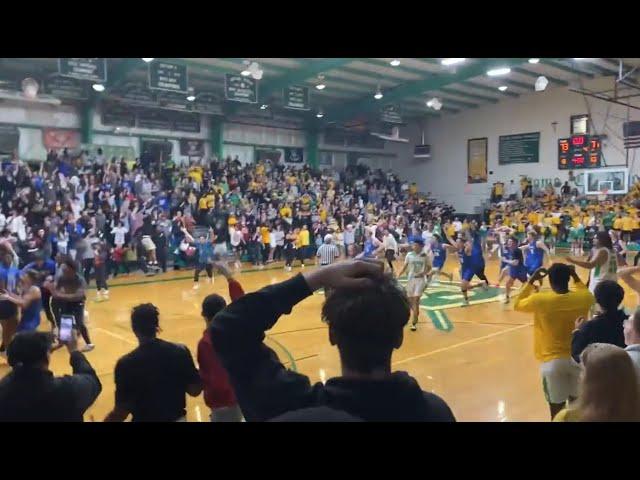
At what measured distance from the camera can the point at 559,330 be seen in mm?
4438

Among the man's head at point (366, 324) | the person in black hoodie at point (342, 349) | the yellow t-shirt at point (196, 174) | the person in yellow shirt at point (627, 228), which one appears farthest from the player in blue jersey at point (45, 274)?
the person in yellow shirt at point (627, 228)

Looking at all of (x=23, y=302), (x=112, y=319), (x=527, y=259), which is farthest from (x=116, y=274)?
(x=527, y=259)

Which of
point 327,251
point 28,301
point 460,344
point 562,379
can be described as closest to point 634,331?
point 562,379

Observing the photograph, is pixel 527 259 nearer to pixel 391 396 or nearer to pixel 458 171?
pixel 391 396

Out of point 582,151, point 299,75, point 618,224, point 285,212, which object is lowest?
point 618,224

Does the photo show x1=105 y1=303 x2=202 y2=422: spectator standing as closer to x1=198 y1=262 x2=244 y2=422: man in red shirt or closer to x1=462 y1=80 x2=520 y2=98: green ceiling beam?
x1=198 y1=262 x2=244 y2=422: man in red shirt

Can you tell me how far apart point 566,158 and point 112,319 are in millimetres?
21534

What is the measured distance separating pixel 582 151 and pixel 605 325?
22.9 m

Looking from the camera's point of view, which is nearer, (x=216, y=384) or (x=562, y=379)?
(x=216, y=384)

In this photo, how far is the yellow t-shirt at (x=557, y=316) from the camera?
4441 millimetres

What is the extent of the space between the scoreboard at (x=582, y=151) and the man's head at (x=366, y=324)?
25.4m

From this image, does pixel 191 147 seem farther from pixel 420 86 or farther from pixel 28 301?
pixel 28 301

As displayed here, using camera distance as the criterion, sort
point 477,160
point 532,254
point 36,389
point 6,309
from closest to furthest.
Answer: point 36,389
point 6,309
point 532,254
point 477,160

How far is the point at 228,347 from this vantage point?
1.56 m
